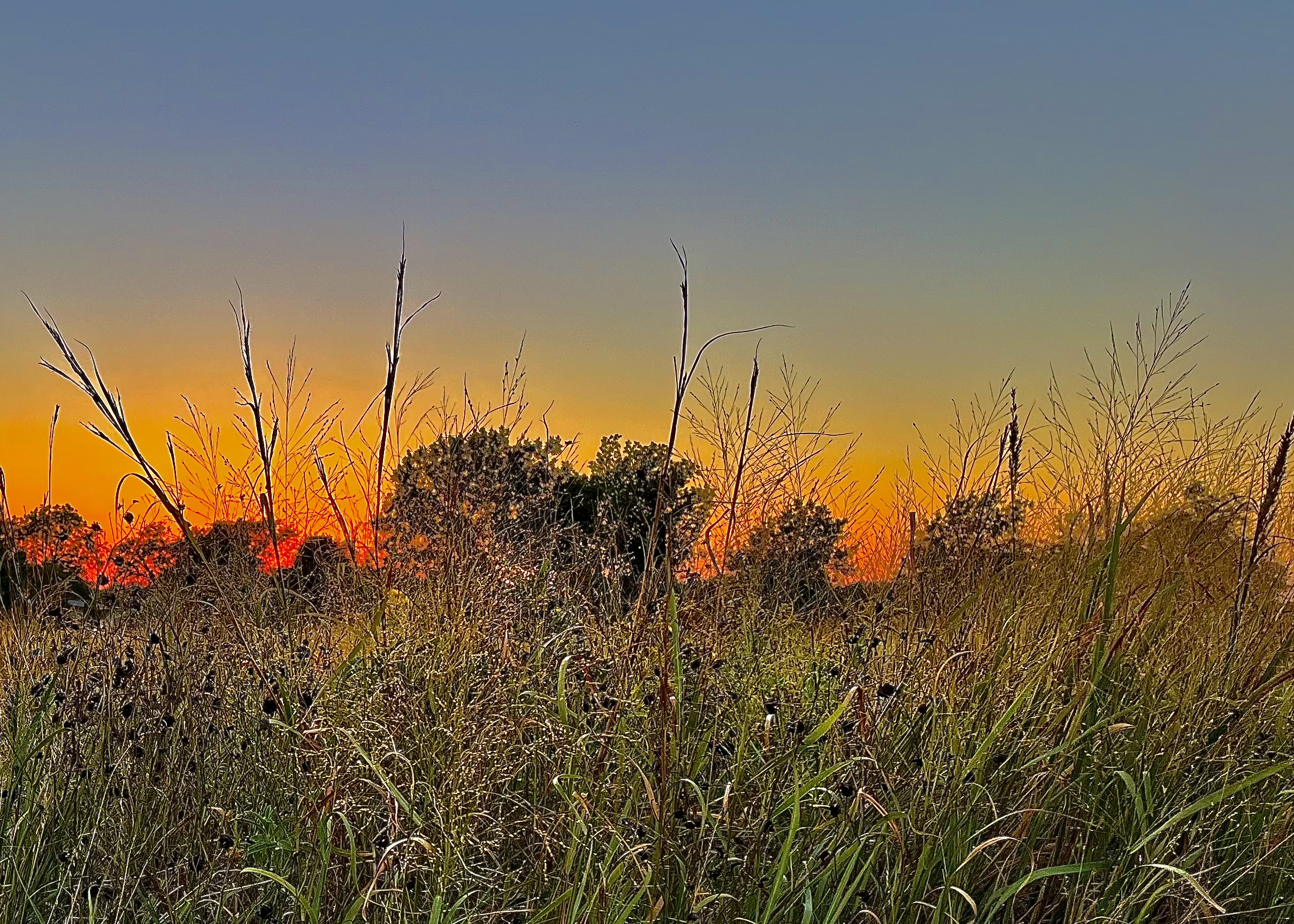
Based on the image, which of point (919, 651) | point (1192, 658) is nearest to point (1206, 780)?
point (1192, 658)

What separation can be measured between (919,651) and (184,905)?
6.54 feet

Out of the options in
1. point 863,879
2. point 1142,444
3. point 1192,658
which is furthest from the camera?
point 1142,444

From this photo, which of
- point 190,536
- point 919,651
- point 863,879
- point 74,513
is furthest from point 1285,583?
point 74,513

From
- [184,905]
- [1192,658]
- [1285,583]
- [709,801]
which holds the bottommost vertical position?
[184,905]

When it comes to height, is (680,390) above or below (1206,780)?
above

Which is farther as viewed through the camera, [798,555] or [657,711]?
[798,555]

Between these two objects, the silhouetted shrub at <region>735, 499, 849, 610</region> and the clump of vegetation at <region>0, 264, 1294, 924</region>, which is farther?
the silhouetted shrub at <region>735, 499, 849, 610</region>

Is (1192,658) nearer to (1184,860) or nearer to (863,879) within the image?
(1184,860)

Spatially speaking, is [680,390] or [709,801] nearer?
[680,390]

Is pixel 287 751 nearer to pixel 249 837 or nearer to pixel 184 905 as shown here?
pixel 249 837

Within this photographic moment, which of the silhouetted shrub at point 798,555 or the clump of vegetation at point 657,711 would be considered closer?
the clump of vegetation at point 657,711

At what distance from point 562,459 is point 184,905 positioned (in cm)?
272

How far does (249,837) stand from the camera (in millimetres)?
2787

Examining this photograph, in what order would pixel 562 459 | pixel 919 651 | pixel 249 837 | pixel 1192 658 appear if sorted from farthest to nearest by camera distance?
pixel 562 459 → pixel 1192 658 → pixel 919 651 → pixel 249 837
